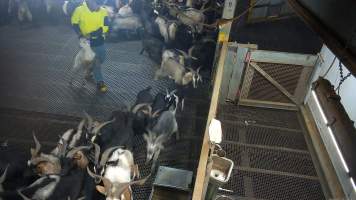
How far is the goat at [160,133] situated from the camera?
7.06 meters

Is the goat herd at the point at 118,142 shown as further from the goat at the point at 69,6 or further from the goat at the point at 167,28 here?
the goat at the point at 69,6

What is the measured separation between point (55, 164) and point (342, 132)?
17.3 feet

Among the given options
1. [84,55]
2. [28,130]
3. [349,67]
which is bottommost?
[28,130]

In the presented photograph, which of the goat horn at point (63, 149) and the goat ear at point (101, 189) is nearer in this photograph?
the goat ear at point (101, 189)

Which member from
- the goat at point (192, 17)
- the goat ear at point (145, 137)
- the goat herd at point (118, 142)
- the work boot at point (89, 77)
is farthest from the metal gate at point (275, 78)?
the work boot at point (89, 77)

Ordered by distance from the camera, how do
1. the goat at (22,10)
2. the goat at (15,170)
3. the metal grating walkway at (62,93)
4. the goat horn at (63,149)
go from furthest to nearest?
the goat at (22,10) < the metal grating walkway at (62,93) < the goat horn at (63,149) < the goat at (15,170)

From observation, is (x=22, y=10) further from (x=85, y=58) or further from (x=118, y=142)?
(x=118, y=142)

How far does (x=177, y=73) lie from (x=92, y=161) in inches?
159

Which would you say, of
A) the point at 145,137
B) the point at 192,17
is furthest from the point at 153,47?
the point at 145,137

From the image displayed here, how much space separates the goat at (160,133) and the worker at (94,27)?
2.51 m

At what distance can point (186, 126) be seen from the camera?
26.7 ft

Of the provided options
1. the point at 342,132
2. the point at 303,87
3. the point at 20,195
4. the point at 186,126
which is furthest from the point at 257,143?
the point at 20,195

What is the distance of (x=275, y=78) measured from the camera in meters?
8.80

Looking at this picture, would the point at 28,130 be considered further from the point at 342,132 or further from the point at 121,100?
the point at 342,132
